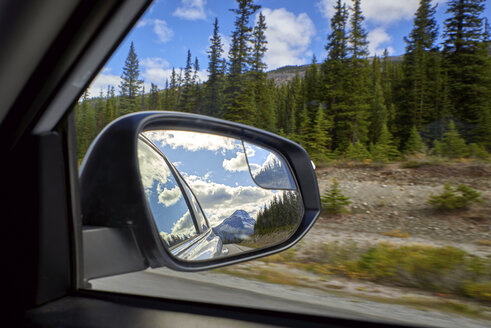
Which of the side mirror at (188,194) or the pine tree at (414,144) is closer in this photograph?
the side mirror at (188,194)

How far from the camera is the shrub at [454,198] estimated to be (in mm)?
2596

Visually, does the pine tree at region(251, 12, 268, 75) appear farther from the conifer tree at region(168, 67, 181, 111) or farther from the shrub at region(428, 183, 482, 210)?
the shrub at region(428, 183, 482, 210)

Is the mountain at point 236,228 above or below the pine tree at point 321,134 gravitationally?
below

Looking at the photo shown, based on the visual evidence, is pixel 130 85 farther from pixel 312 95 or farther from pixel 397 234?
pixel 397 234

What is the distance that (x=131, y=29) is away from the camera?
124 cm

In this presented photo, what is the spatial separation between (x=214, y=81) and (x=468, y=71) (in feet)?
4.33

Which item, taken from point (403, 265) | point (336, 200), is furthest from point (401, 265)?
point (336, 200)

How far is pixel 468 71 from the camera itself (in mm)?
2002

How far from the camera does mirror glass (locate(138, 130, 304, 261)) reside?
1.53 m

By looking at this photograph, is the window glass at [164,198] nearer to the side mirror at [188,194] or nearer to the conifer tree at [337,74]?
the side mirror at [188,194]

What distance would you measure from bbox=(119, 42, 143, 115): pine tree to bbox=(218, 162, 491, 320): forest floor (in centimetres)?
89

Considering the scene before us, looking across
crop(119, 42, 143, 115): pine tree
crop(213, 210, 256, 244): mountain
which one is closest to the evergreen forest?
crop(119, 42, 143, 115): pine tree

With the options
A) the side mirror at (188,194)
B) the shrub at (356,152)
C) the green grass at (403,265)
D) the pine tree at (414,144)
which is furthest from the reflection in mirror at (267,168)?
the shrub at (356,152)

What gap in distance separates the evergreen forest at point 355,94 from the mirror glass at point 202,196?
213 mm
